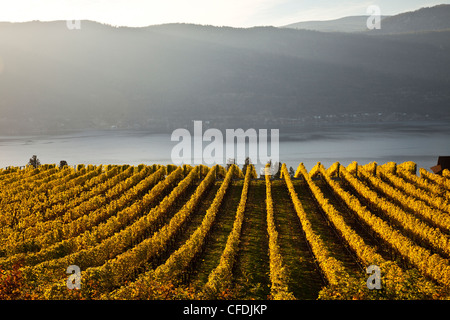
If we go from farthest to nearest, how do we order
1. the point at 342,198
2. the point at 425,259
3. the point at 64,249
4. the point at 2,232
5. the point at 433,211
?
the point at 342,198 < the point at 433,211 < the point at 2,232 < the point at 64,249 < the point at 425,259

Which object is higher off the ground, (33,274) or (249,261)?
(33,274)

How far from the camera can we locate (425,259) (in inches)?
850

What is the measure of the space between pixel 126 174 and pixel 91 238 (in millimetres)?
25902

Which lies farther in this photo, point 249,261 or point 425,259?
point 249,261

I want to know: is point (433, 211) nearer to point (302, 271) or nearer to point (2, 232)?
point (302, 271)

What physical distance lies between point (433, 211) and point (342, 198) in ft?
31.5

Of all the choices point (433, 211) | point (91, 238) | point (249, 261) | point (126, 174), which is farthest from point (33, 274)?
point (126, 174)

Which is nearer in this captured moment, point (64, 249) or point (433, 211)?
point (64, 249)

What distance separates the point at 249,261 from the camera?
25516 mm
